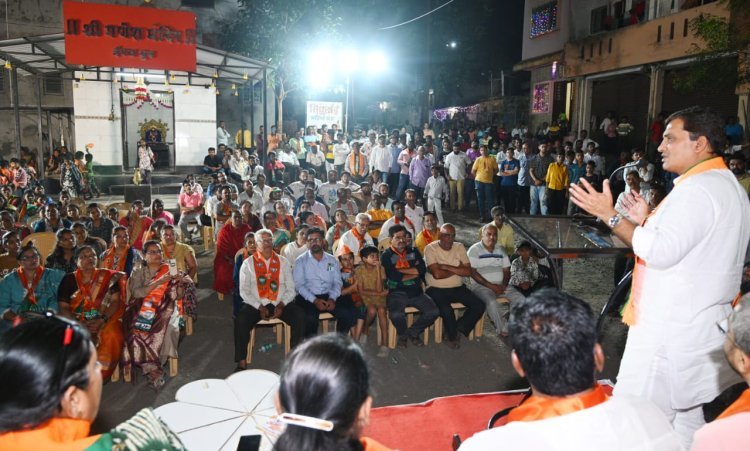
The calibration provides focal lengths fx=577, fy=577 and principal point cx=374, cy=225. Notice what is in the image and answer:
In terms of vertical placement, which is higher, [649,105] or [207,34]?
[207,34]

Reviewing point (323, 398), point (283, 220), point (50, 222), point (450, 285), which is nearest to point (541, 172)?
point (283, 220)

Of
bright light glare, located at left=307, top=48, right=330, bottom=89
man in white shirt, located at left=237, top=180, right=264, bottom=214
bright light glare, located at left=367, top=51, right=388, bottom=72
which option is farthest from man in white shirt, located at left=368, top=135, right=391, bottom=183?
bright light glare, located at left=367, top=51, right=388, bottom=72

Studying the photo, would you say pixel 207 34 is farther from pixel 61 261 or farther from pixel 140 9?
pixel 61 261

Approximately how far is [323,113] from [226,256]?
1388cm

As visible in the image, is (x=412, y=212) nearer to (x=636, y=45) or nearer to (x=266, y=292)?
(x=266, y=292)

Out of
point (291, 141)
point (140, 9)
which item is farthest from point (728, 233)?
point (291, 141)

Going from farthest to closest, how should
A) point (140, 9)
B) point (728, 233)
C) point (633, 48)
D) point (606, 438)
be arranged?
point (633, 48), point (140, 9), point (728, 233), point (606, 438)

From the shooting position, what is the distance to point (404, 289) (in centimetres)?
650

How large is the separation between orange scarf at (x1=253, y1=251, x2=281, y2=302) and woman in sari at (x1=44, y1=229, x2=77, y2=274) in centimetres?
203

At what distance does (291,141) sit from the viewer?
17.4 metres

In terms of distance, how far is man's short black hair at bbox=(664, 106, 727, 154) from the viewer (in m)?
2.59

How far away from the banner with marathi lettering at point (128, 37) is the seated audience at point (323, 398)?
34.6 ft

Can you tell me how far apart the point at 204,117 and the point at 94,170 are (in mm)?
3528

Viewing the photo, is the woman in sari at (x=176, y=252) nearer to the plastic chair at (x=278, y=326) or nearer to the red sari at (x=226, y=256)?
the red sari at (x=226, y=256)
